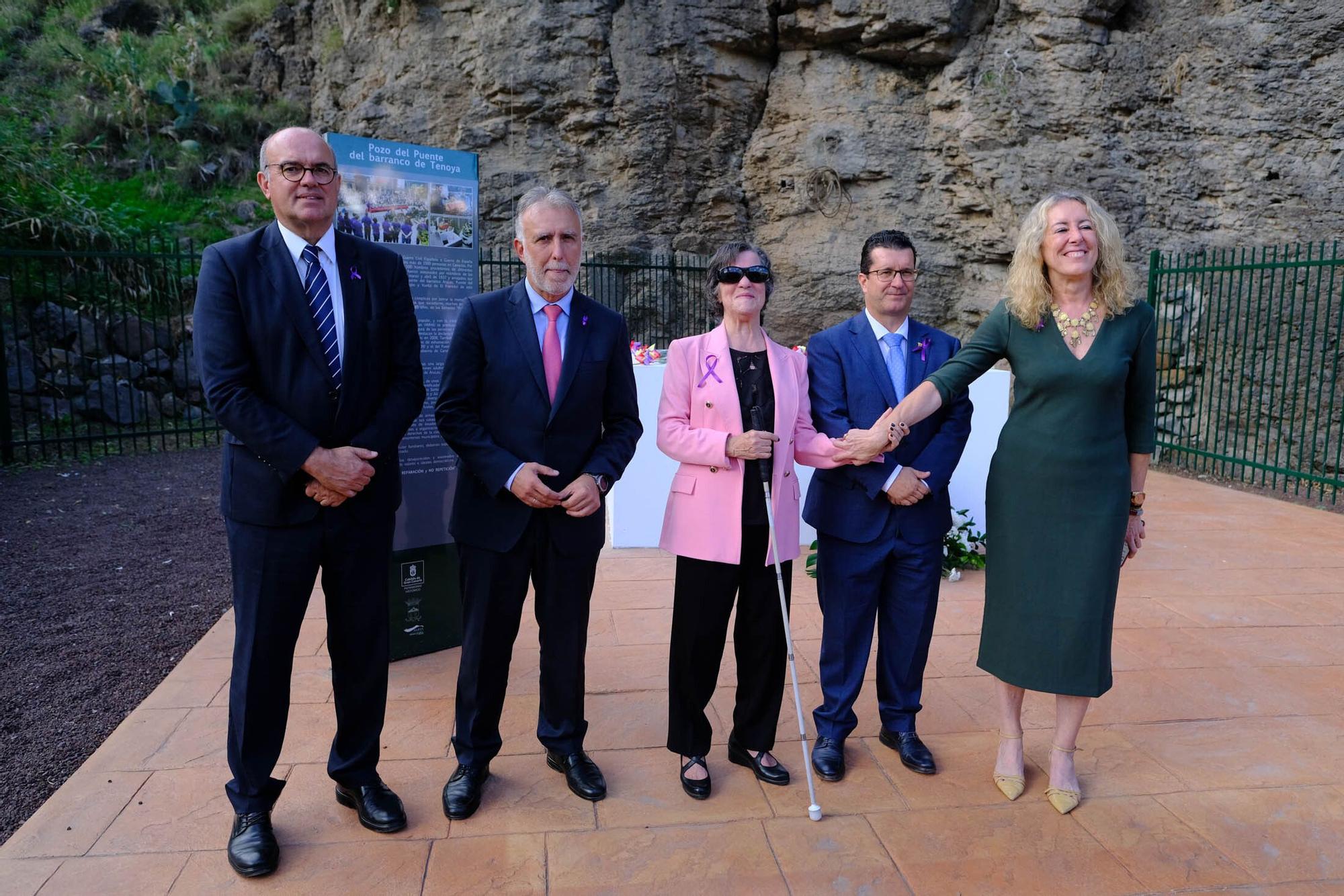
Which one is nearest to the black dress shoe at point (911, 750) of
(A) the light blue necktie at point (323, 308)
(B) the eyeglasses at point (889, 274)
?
(B) the eyeglasses at point (889, 274)

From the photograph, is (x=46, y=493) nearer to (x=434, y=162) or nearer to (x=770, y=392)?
(x=434, y=162)

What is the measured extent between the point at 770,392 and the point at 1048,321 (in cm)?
99

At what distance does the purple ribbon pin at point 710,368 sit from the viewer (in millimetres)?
3104

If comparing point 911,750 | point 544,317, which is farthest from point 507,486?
point 911,750

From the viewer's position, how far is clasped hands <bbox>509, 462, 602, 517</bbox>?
288cm

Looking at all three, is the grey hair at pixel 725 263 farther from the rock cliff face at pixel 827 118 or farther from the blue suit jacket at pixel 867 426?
the rock cliff face at pixel 827 118

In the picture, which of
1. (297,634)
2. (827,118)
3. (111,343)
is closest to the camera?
(297,634)

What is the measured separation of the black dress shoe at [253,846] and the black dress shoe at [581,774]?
96cm

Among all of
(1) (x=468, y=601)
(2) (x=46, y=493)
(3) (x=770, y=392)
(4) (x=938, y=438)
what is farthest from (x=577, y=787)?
(2) (x=46, y=493)

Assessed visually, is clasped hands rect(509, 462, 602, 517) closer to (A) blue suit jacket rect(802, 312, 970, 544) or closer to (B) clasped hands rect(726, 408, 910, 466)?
(B) clasped hands rect(726, 408, 910, 466)

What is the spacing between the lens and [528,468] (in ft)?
9.51

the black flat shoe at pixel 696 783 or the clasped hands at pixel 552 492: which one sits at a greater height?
the clasped hands at pixel 552 492

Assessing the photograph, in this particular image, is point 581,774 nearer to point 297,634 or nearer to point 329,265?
point 297,634

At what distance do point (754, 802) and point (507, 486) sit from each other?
142cm
